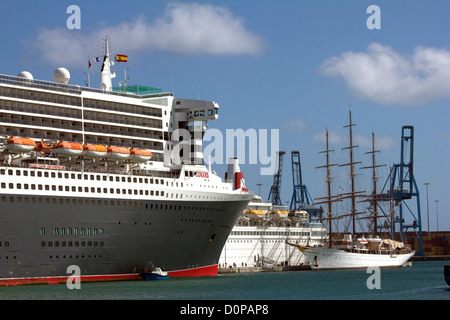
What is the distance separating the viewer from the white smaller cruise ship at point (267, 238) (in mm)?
90938

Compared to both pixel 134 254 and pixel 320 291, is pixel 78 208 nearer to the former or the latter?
pixel 134 254

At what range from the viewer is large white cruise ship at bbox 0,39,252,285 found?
49469 mm

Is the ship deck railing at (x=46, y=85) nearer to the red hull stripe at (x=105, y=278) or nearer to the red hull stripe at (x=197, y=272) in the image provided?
the red hull stripe at (x=105, y=278)

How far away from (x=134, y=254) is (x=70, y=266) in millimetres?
5009

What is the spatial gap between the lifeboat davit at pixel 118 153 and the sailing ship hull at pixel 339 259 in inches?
1660

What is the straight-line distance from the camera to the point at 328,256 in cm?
9306

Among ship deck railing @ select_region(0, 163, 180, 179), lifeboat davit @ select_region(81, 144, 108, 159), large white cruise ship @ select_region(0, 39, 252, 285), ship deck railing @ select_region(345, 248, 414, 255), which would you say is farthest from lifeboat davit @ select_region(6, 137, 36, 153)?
ship deck railing @ select_region(345, 248, 414, 255)

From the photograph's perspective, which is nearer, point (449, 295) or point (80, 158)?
point (449, 295)

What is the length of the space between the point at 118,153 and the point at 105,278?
849 cm

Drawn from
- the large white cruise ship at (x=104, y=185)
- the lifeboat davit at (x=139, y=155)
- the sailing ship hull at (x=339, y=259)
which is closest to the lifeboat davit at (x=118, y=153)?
the large white cruise ship at (x=104, y=185)

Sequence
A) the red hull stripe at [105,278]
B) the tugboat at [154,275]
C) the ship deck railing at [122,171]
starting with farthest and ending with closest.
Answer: the tugboat at [154,275]
the ship deck railing at [122,171]
the red hull stripe at [105,278]

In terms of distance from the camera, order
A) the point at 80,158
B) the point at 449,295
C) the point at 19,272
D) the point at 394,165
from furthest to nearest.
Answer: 1. the point at 394,165
2. the point at 80,158
3. the point at 19,272
4. the point at 449,295

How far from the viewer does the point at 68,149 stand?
171ft
